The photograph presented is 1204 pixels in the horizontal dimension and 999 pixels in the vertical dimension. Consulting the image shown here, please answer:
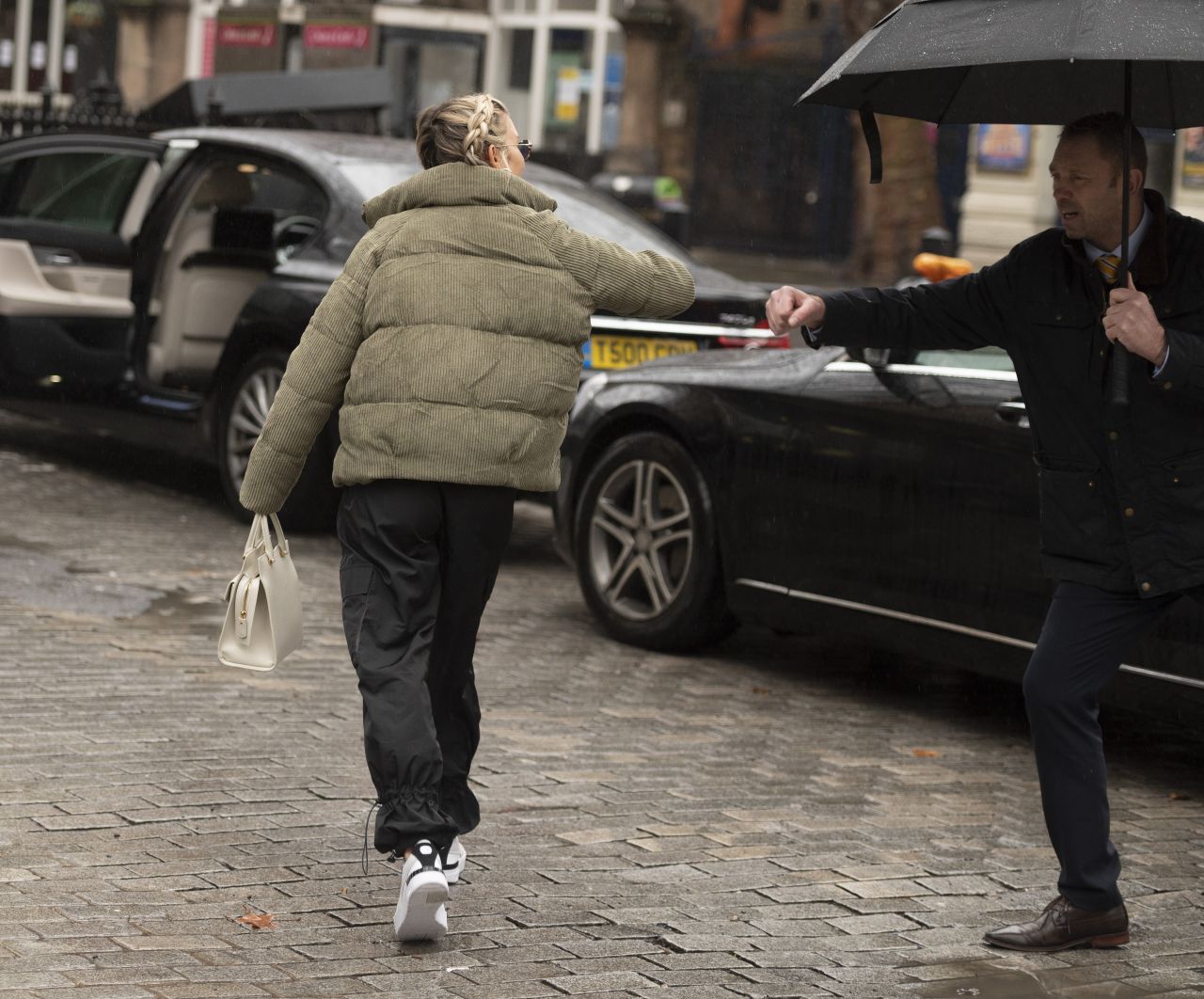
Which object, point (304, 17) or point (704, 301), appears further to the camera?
point (304, 17)

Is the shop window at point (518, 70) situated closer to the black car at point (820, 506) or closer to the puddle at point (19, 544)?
the puddle at point (19, 544)

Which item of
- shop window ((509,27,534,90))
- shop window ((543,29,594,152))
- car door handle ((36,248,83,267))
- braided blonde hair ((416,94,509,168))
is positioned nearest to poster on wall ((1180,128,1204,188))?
shop window ((543,29,594,152))

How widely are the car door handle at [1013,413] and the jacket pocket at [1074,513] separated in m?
1.76

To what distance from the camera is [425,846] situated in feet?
14.0

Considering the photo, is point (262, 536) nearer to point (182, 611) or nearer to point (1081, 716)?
point (1081, 716)

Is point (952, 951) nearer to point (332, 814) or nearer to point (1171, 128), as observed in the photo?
point (332, 814)

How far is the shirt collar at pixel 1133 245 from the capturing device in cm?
448

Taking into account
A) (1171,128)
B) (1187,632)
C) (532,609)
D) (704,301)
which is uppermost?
(1171,128)

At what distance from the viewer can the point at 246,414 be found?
951 centimetres

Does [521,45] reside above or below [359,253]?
above

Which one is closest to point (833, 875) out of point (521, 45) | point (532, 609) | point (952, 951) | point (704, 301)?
point (952, 951)

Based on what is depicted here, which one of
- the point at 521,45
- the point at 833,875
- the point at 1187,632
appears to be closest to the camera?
the point at 833,875

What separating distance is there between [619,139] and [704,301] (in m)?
29.9

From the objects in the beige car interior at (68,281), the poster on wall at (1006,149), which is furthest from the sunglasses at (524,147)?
the poster on wall at (1006,149)
